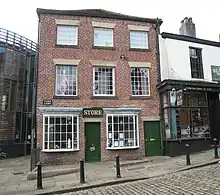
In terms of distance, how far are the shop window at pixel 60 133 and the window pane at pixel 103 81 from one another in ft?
7.50

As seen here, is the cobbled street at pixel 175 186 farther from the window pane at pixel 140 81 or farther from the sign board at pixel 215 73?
the sign board at pixel 215 73

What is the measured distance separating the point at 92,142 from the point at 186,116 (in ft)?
19.3

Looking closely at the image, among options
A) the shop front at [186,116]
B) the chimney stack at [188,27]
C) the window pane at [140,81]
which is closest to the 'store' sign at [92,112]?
the window pane at [140,81]

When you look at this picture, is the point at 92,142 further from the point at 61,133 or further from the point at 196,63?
the point at 196,63

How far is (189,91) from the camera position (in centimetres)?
1582

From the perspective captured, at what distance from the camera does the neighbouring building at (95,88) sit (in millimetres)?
14484

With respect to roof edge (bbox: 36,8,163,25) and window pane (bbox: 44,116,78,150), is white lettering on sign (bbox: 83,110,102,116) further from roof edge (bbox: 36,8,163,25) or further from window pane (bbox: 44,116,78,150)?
roof edge (bbox: 36,8,163,25)

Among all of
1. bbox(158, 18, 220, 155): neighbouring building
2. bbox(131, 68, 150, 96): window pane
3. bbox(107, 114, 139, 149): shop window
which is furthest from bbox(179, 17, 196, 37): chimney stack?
bbox(107, 114, 139, 149): shop window

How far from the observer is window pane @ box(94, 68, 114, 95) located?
51.0ft

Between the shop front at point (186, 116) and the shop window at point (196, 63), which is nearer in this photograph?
the shop front at point (186, 116)

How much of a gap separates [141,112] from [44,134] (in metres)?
5.87

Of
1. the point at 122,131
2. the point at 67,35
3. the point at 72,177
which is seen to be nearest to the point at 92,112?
the point at 122,131

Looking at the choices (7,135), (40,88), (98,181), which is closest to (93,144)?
(40,88)

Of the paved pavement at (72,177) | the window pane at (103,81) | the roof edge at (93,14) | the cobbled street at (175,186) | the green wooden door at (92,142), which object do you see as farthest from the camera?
the window pane at (103,81)
